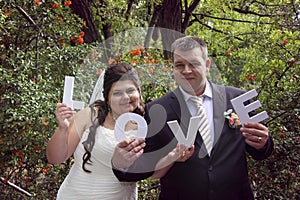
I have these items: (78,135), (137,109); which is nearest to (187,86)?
(137,109)

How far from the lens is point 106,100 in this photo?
2414 mm

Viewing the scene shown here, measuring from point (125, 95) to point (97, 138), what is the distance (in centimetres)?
36

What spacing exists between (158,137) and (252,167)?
174 cm

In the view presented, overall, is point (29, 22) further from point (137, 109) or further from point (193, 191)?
point (193, 191)

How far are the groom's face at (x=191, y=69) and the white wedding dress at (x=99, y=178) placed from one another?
1.69 ft

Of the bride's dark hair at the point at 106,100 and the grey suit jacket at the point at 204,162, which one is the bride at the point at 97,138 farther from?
the grey suit jacket at the point at 204,162

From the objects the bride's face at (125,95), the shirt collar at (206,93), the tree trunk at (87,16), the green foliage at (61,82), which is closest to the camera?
the bride's face at (125,95)

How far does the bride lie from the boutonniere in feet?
1.55

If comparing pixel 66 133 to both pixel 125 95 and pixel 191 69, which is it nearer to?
pixel 125 95

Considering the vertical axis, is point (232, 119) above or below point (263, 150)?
above

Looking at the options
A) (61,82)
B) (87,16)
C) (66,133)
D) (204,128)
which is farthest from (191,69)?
(87,16)

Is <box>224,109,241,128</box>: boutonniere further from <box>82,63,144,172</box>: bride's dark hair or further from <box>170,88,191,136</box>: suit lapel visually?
<box>82,63,144,172</box>: bride's dark hair

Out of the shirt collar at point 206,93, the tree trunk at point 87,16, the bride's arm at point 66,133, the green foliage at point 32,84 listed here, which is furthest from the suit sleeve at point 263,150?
the tree trunk at point 87,16

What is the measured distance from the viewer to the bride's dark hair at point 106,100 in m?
2.34
